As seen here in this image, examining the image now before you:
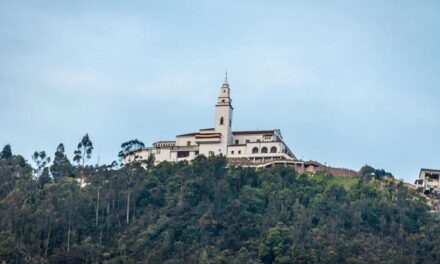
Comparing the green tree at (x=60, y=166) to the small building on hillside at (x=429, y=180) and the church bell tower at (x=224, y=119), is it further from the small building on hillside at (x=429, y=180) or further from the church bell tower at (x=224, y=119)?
the small building on hillside at (x=429, y=180)

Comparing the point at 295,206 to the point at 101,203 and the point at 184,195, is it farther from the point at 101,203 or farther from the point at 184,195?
the point at 101,203

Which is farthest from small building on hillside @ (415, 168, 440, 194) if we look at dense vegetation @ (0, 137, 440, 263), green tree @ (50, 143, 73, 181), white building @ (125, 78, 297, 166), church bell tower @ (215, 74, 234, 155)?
green tree @ (50, 143, 73, 181)

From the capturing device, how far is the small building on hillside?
289 ft

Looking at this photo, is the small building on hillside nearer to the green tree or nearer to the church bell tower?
the church bell tower

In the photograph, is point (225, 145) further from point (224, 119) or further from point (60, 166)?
point (60, 166)

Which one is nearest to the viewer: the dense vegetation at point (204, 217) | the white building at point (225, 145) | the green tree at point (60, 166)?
the dense vegetation at point (204, 217)

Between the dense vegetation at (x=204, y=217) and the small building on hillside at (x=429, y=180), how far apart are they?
16.4ft

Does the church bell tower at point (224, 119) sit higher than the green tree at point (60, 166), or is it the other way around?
the church bell tower at point (224, 119)

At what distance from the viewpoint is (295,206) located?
74875 mm

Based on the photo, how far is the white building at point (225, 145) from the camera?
297 ft

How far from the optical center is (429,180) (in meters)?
89.1

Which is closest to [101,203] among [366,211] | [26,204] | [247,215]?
[26,204]

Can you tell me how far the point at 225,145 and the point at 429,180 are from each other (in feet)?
62.1

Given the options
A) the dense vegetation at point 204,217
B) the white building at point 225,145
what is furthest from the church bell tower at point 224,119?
the dense vegetation at point 204,217
